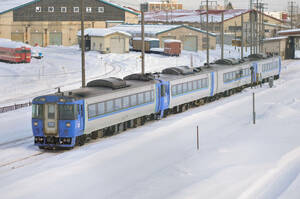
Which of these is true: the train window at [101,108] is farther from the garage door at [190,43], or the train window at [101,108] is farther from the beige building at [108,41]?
the garage door at [190,43]

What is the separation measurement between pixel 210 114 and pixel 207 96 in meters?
7.23

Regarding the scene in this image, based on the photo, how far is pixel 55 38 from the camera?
104 meters

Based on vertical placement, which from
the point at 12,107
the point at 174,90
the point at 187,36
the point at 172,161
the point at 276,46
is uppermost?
the point at 187,36

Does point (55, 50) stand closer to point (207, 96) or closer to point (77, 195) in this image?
point (207, 96)

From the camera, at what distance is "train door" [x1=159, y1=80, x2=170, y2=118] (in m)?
35.8

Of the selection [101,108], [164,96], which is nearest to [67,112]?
[101,108]

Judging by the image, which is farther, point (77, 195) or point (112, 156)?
point (112, 156)

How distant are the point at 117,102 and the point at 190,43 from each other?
3078 inches

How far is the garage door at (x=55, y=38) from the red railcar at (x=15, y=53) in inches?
1146

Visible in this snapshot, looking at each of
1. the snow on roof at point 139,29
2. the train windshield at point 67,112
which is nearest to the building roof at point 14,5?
the snow on roof at point 139,29

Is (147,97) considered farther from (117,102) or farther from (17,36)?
(17,36)

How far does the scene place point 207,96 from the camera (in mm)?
44938

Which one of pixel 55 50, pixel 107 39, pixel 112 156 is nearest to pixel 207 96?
pixel 112 156

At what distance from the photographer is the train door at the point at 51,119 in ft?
86.2
